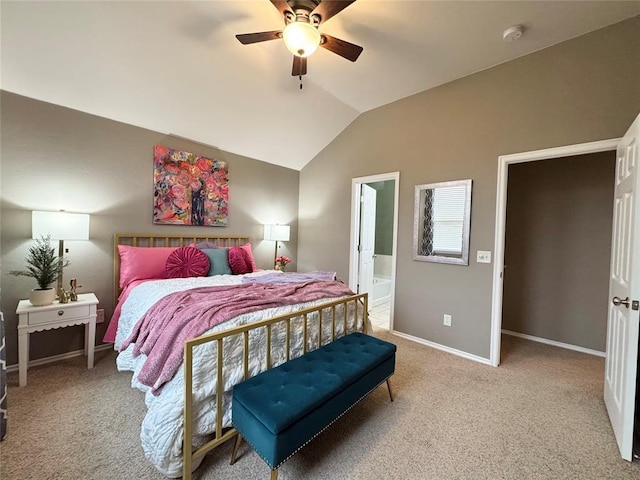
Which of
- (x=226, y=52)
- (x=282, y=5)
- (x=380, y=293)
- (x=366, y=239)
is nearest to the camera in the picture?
(x=282, y=5)

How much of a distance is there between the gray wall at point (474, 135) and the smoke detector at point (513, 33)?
1.30 ft

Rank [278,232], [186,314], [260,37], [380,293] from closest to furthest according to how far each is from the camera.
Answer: [186,314]
[260,37]
[278,232]
[380,293]

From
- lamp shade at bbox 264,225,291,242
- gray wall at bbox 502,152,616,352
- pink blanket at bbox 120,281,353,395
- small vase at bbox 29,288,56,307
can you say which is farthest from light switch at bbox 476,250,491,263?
small vase at bbox 29,288,56,307

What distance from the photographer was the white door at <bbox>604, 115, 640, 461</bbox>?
1636mm

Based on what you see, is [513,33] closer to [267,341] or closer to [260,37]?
[260,37]

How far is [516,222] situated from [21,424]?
527 cm

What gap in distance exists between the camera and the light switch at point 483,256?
2871mm

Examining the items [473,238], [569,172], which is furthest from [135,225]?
[569,172]

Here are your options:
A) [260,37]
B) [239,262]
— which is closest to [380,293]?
[239,262]

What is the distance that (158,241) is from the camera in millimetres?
3326

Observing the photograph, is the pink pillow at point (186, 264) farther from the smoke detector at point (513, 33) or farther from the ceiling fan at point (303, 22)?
the smoke detector at point (513, 33)

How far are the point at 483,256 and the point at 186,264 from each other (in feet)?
10.6

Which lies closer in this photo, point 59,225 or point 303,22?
point 303,22

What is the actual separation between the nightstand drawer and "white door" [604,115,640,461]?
160 inches
